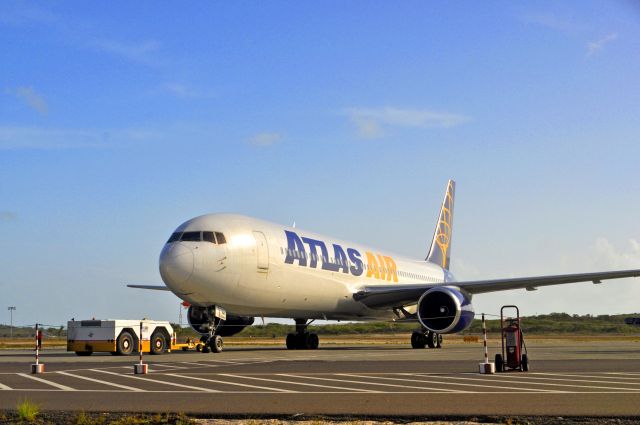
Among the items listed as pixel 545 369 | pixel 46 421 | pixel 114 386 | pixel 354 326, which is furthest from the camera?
pixel 354 326

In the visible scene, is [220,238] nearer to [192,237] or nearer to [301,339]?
[192,237]

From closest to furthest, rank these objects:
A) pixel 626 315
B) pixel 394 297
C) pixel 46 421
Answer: pixel 46 421
pixel 394 297
pixel 626 315

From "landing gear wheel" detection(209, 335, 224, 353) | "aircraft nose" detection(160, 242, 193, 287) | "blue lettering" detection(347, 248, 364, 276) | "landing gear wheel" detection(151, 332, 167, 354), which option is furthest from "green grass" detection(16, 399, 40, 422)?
"blue lettering" detection(347, 248, 364, 276)

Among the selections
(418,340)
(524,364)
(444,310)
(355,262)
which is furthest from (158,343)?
(524,364)

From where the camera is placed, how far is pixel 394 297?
30656 millimetres

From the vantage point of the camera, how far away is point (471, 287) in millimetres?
30281

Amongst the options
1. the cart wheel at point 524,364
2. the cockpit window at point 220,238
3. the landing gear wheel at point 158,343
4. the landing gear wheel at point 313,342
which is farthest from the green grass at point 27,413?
the landing gear wheel at point 313,342

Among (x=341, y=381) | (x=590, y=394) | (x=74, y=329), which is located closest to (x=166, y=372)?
(x=341, y=381)

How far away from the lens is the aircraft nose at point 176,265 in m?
22.3

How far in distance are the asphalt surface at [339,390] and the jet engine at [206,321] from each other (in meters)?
7.10

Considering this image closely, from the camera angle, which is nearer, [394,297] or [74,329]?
[74,329]

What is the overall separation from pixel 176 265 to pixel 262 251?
3377 millimetres

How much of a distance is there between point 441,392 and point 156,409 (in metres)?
3.89

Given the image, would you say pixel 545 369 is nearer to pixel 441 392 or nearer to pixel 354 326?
pixel 441 392
